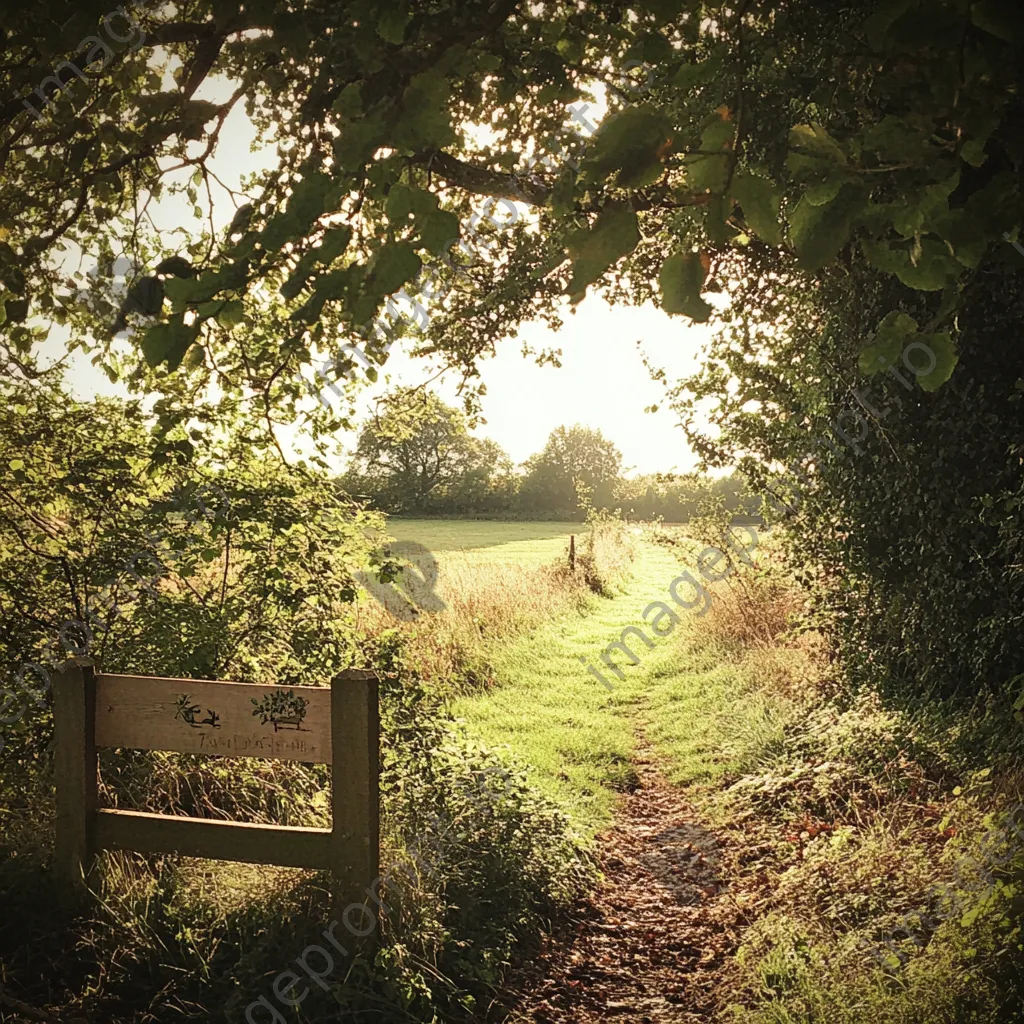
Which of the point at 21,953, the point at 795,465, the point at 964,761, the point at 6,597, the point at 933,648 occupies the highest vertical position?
the point at 795,465

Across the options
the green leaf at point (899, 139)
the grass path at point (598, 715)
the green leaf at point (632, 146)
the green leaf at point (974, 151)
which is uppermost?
the green leaf at point (899, 139)

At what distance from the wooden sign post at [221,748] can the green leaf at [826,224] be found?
3130 mm

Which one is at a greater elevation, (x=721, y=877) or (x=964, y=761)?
(x=964, y=761)

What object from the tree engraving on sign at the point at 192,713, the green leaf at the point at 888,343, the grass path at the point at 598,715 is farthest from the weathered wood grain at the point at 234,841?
the green leaf at the point at 888,343

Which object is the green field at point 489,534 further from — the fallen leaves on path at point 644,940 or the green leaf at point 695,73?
the green leaf at point 695,73

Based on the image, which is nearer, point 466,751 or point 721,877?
point 721,877

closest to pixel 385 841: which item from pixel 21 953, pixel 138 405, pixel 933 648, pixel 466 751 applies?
pixel 466 751

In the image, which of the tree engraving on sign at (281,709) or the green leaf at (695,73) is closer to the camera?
the green leaf at (695,73)

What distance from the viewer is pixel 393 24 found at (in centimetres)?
170

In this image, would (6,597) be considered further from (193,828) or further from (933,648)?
(933,648)

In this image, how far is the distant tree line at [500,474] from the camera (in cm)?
649

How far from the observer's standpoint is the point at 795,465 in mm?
8461

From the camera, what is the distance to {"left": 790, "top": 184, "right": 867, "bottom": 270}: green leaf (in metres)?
1.55

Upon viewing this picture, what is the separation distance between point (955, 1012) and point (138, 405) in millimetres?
5468
